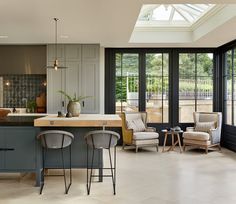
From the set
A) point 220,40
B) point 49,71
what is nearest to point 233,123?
point 220,40

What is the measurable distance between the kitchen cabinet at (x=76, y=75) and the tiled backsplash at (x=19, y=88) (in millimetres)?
563

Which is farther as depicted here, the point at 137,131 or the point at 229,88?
the point at 229,88

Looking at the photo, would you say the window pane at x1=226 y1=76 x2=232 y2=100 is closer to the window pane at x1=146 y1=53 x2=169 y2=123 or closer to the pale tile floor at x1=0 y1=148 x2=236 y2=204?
the window pane at x1=146 y1=53 x2=169 y2=123

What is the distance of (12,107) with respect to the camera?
26.0ft

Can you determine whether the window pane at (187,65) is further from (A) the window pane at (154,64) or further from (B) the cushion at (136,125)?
(B) the cushion at (136,125)

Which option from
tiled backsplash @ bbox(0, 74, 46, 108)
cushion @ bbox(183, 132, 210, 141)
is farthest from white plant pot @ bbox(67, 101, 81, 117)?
cushion @ bbox(183, 132, 210, 141)

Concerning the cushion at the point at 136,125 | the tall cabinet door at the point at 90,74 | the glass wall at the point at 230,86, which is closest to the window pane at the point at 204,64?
the glass wall at the point at 230,86

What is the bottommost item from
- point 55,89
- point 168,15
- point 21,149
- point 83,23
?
point 21,149

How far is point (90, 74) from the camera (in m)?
7.59

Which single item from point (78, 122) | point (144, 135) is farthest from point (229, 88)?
point (78, 122)

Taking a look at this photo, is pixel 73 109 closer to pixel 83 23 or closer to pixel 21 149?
pixel 21 149

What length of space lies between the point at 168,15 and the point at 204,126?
2.86 m

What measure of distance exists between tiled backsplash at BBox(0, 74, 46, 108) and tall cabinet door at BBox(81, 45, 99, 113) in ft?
3.75

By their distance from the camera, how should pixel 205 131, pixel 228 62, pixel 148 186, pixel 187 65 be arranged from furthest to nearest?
pixel 187 65 → pixel 228 62 → pixel 205 131 → pixel 148 186
